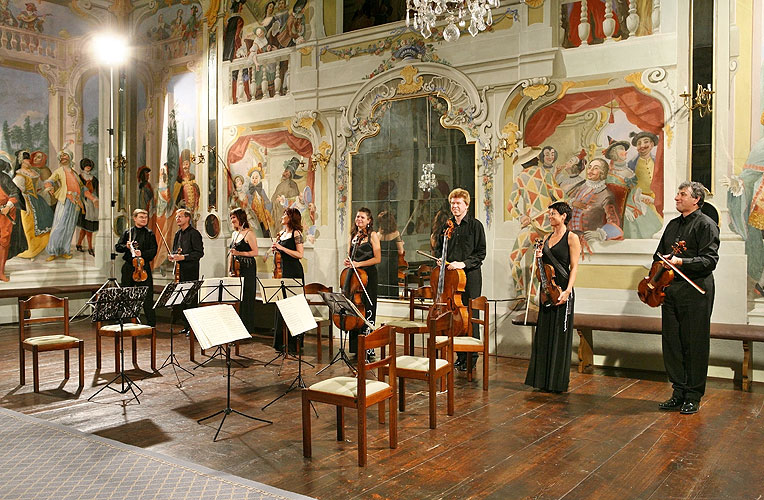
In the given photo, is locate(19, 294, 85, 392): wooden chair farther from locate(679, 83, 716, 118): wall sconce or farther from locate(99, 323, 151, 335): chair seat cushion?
locate(679, 83, 716, 118): wall sconce

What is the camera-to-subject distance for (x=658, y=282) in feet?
17.9

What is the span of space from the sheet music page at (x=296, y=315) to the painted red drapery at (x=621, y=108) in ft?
12.7

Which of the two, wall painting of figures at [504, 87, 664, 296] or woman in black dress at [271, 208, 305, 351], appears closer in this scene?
wall painting of figures at [504, 87, 664, 296]

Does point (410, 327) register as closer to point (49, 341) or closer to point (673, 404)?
point (673, 404)

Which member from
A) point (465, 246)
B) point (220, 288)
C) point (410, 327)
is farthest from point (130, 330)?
point (465, 246)

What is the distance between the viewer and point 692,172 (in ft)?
22.9

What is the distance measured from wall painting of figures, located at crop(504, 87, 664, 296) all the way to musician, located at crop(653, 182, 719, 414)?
5.63ft

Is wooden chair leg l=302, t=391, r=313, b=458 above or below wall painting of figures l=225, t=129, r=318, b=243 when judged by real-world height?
below

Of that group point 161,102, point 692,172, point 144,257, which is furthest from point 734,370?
point 161,102

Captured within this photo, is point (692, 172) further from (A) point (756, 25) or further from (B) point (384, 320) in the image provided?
(B) point (384, 320)

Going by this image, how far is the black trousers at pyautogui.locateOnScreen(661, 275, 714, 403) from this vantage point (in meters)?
5.48

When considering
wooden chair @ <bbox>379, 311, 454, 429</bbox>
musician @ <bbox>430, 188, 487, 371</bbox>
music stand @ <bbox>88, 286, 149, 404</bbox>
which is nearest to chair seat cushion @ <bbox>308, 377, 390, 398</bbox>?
wooden chair @ <bbox>379, 311, 454, 429</bbox>

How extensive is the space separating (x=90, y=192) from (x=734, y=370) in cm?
1036

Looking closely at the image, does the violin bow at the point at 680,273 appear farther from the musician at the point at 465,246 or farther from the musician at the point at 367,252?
the musician at the point at 367,252
